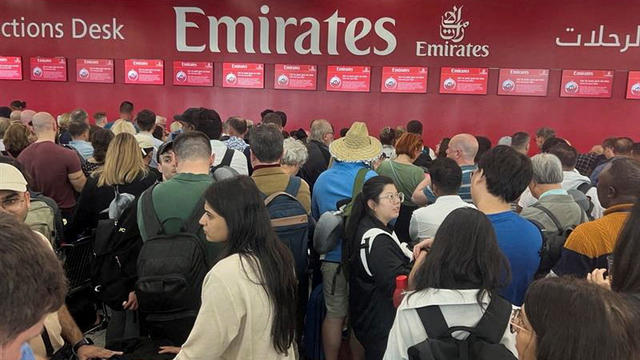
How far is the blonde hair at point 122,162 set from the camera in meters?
3.00

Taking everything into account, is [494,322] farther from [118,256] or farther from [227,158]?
[227,158]

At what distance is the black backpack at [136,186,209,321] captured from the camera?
2146 mm

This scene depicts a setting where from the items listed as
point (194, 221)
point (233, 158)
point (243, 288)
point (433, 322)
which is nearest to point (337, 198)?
point (233, 158)

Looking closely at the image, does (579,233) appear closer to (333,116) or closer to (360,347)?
(360,347)

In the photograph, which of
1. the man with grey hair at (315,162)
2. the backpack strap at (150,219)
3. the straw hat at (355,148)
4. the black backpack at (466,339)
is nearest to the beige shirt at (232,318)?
the black backpack at (466,339)

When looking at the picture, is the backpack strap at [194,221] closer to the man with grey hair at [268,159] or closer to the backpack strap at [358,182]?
the man with grey hair at [268,159]

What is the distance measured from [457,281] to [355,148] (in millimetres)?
1661

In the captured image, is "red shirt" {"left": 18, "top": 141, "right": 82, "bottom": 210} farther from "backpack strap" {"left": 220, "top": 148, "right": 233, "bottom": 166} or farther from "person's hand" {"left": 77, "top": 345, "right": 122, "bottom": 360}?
"person's hand" {"left": 77, "top": 345, "right": 122, "bottom": 360}

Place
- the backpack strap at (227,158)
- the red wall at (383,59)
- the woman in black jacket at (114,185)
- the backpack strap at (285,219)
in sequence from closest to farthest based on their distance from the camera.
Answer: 1. the backpack strap at (285,219)
2. the woman in black jacket at (114,185)
3. the backpack strap at (227,158)
4. the red wall at (383,59)

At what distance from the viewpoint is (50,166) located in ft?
11.8

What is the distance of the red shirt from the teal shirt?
65.3 inches

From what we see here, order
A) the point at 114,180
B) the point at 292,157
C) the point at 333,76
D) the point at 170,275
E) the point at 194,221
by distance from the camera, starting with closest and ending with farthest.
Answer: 1. the point at 170,275
2. the point at 194,221
3. the point at 114,180
4. the point at 292,157
5. the point at 333,76

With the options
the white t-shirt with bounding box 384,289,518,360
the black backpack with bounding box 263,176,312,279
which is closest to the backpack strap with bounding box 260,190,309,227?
the black backpack with bounding box 263,176,312,279

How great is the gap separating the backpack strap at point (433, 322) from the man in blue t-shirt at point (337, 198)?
3.97 feet
